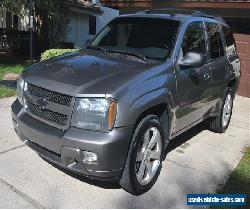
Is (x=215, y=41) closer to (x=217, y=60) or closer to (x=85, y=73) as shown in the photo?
(x=217, y=60)

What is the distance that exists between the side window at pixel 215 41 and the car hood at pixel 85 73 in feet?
5.67

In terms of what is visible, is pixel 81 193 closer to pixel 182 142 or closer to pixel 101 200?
pixel 101 200

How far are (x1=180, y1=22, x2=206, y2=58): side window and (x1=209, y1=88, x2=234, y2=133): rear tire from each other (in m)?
1.36

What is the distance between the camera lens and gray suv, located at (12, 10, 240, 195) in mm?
3963

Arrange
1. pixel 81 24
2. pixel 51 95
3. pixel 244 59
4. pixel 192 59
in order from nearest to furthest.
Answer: pixel 51 95 < pixel 192 59 < pixel 244 59 < pixel 81 24

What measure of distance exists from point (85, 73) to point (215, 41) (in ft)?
9.14

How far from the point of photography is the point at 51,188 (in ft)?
14.9

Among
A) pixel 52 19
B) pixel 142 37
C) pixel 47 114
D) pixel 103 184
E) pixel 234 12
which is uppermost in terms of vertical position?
pixel 234 12

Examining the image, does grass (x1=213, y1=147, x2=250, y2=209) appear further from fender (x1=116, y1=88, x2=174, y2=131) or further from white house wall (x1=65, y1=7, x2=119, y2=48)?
white house wall (x1=65, y1=7, x2=119, y2=48)

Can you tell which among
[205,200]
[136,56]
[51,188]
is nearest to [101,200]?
[51,188]

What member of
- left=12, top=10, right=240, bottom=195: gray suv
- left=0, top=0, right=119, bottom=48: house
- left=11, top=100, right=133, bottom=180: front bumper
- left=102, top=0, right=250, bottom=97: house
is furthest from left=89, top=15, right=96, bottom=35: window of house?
left=11, top=100, right=133, bottom=180: front bumper

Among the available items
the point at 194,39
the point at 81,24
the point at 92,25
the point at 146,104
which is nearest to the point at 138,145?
the point at 146,104

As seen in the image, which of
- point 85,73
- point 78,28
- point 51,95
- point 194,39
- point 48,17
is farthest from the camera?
point 78,28

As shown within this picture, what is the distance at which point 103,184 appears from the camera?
470cm
